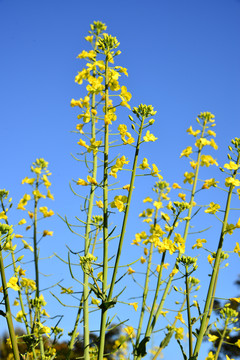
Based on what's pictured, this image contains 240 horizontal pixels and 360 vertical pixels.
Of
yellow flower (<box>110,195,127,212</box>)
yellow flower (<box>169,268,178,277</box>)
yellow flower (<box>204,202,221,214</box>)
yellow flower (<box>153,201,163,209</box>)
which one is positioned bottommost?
yellow flower (<box>169,268,178,277</box>)

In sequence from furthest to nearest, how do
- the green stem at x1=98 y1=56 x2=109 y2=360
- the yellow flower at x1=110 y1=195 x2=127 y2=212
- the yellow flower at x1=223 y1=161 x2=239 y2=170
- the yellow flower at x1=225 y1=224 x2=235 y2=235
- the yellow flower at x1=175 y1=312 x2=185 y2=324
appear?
the yellow flower at x1=175 y1=312 x2=185 y2=324
the yellow flower at x1=223 y1=161 x2=239 y2=170
the yellow flower at x1=225 y1=224 x2=235 y2=235
the yellow flower at x1=110 y1=195 x2=127 y2=212
the green stem at x1=98 y1=56 x2=109 y2=360

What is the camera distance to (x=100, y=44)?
8.19ft

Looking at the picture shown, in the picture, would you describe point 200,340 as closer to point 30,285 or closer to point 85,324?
point 85,324

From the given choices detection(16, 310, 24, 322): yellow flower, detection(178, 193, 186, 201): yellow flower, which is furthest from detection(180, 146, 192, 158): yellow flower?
detection(16, 310, 24, 322): yellow flower

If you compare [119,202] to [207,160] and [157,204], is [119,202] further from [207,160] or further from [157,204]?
[207,160]

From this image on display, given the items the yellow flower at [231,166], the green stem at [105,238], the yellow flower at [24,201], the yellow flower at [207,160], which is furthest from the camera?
the yellow flower at [207,160]

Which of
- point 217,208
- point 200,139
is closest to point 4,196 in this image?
point 217,208

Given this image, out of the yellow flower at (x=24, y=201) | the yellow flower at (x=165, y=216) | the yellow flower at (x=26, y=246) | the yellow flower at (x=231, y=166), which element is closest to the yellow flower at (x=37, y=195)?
the yellow flower at (x=24, y=201)

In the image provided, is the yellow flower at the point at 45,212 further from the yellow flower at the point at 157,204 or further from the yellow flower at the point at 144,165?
the yellow flower at the point at 144,165

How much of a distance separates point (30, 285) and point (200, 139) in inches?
83.3

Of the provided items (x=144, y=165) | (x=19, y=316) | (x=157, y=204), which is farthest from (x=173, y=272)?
(x=19, y=316)

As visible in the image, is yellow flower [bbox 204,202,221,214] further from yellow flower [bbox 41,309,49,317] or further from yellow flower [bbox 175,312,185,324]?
yellow flower [bbox 41,309,49,317]

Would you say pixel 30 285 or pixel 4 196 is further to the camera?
pixel 30 285

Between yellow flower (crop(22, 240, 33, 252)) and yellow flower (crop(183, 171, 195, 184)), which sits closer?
yellow flower (crop(22, 240, 33, 252))
